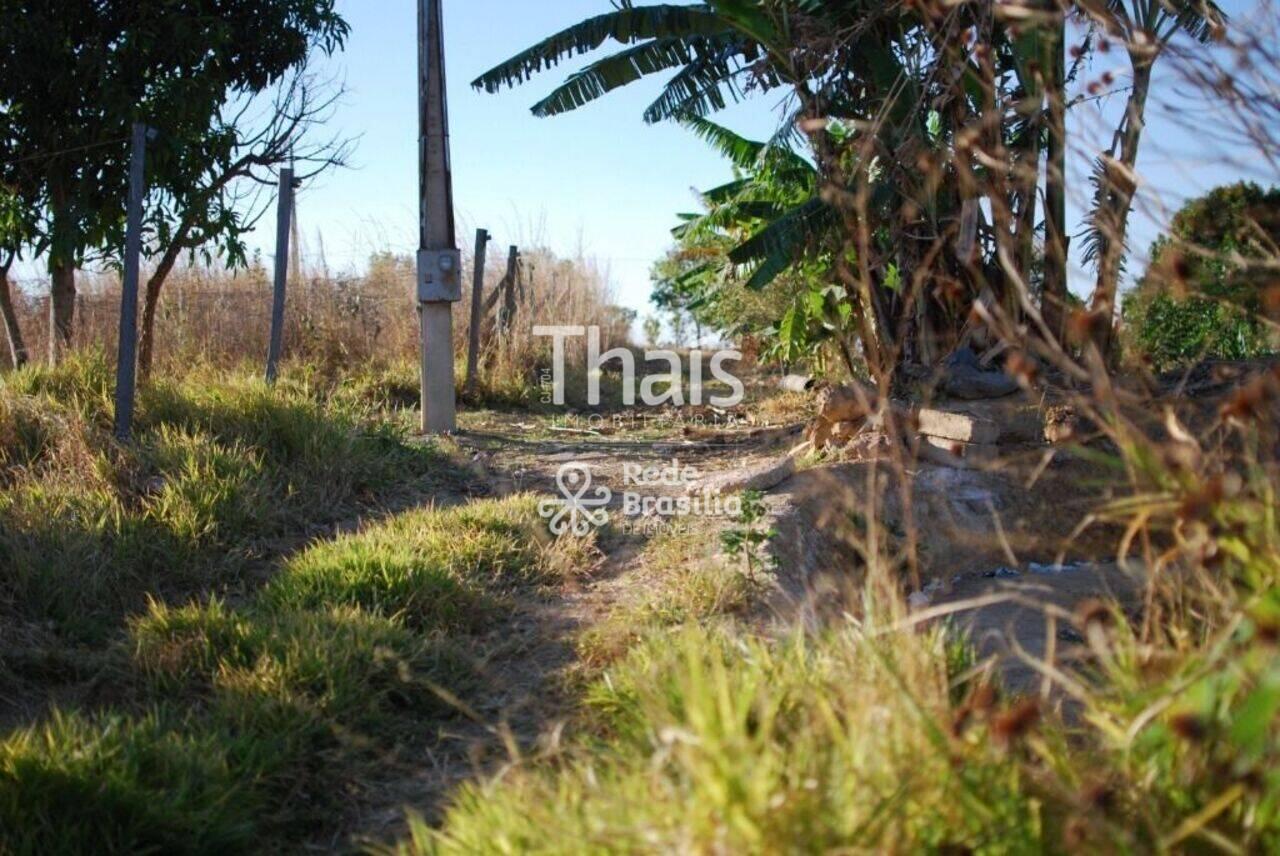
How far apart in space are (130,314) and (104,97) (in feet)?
13.5

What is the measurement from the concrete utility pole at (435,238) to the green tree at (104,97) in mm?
2089

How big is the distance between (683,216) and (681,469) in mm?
9498

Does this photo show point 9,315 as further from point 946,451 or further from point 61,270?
point 946,451

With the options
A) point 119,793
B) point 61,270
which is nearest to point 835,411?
point 119,793

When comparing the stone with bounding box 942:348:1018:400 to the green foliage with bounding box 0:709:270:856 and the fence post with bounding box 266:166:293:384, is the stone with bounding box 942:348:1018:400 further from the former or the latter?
the green foliage with bounding box 0:709:270:856

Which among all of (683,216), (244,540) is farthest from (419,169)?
(683,216)

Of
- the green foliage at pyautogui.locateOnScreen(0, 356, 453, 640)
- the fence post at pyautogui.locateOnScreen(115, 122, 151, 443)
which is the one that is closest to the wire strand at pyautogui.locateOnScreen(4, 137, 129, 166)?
the green foliage at pyautogui.locateOnScreen(0, 356, 453, 640)

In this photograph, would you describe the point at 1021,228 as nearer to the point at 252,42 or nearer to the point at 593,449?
the point at 593,449

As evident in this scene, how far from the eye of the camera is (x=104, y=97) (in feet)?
33.6

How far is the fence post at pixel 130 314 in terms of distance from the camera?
22.9ft

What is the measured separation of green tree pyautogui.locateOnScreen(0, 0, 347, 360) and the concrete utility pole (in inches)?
82.2

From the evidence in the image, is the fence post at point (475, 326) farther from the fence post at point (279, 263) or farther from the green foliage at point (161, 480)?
the green foliage at point (161, 480)

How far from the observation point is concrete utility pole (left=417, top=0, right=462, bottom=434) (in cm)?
960

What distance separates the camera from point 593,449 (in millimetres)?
9180
